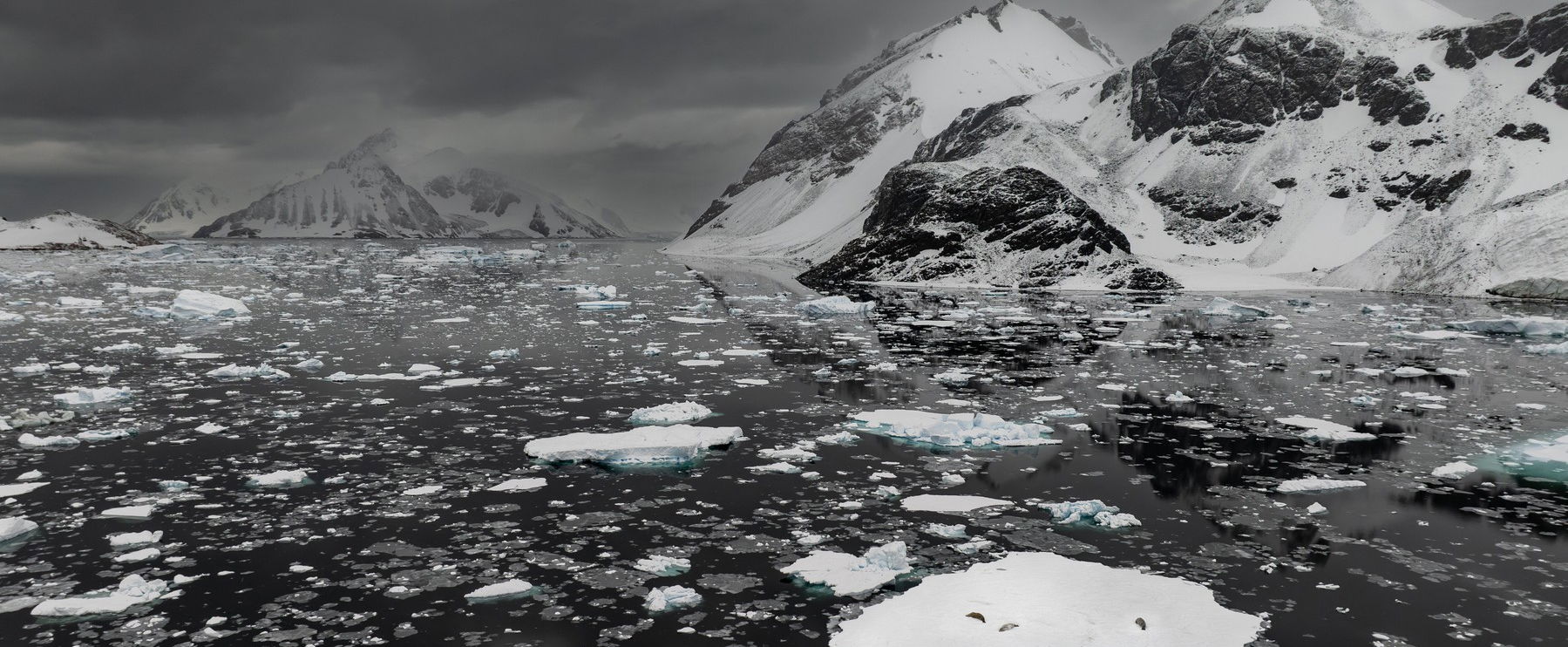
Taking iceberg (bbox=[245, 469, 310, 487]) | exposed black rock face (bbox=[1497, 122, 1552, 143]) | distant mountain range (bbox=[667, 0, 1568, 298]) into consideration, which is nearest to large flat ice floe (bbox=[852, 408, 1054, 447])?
iceberg (bbox=[245, 469, 310, 487])

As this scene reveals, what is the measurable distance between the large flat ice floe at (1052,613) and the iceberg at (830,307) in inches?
1258

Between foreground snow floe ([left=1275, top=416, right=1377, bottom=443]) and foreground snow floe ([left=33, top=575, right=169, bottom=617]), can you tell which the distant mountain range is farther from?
foreground snow floe ([left=33, top=575, right=169, bottom=617])

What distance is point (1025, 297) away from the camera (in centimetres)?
5784

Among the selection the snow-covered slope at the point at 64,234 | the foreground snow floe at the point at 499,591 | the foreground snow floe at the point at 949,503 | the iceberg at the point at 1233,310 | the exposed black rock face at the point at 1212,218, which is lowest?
the foreground snow floe at the point at 499,591

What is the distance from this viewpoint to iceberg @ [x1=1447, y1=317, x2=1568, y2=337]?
34219 millimetres

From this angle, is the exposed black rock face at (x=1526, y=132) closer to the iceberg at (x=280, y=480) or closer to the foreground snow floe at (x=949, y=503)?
the foreground snow floe at (x=949, y=503)

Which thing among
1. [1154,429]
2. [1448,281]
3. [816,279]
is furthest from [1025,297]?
[1154,429]

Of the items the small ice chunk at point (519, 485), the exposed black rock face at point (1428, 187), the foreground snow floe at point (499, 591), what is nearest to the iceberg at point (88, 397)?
the small ice chunk at point (519, 485)

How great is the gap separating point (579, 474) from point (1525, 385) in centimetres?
2349

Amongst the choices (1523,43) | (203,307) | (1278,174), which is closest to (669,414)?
(203,307)

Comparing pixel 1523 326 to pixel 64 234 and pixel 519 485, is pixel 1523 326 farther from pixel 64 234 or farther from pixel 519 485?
pixel 64 234

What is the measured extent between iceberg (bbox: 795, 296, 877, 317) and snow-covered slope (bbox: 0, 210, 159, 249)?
399 ft

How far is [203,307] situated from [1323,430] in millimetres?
37924

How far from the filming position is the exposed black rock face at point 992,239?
7150 cm
